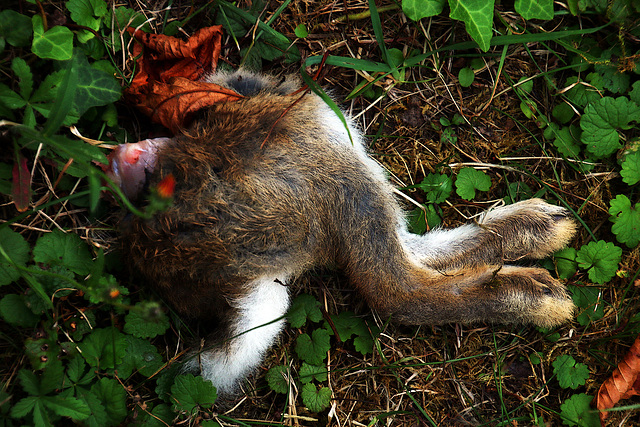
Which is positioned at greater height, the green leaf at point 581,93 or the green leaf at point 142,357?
the green leaf at point 581,93

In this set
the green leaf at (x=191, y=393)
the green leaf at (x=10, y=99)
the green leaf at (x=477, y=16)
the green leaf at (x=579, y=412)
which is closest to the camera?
the green leaf at (x=10, y=99)

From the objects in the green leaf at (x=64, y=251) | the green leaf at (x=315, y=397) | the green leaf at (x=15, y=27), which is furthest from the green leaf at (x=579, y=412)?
the green leaf at (x=15, y=27)

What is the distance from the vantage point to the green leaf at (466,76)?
3508 millimetres

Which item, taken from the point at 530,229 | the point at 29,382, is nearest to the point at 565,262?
the point at 530,229

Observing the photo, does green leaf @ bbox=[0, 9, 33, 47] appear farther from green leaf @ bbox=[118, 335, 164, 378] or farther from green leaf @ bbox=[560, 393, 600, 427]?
green leaf @ bbox=[560, 393, 600, 427]

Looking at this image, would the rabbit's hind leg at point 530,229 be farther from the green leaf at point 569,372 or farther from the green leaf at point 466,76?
the green leaf at point 466,76

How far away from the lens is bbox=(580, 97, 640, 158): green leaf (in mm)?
3479

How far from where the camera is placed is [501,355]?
138 inches

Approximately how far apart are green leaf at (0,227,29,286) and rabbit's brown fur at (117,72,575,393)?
2.14ft

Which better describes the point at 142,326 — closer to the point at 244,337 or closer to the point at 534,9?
the point at 244,337

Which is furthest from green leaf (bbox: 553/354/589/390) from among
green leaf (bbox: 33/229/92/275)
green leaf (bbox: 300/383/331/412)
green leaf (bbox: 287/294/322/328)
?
green leaf (bbox: 33/229/92/275)

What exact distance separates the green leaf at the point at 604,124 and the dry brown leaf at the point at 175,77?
2.66 metres

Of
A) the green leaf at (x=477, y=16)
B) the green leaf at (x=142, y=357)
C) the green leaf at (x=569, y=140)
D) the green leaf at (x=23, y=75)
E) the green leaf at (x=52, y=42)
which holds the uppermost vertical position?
the green leaf at (x=477, y=16)

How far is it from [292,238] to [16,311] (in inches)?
70.7
